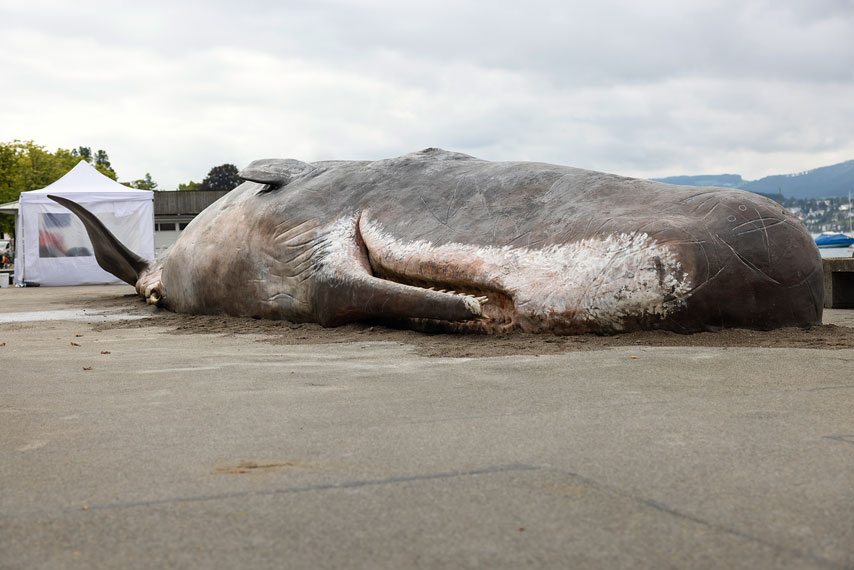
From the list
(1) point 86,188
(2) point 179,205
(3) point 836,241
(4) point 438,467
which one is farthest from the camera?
(3) point 836,241

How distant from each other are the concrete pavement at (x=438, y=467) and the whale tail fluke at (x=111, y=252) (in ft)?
25.5

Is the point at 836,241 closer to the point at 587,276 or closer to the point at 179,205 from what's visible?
the point at 179,205

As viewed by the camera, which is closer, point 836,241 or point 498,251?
point 498,251

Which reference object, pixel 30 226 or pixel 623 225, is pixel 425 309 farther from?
pixel 30 226

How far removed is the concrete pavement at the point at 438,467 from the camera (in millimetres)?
2053

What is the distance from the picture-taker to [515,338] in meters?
6.35

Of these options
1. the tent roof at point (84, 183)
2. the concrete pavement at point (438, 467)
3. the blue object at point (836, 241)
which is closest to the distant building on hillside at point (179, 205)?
the tent roof at point (84, 183)

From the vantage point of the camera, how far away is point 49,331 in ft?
27.4

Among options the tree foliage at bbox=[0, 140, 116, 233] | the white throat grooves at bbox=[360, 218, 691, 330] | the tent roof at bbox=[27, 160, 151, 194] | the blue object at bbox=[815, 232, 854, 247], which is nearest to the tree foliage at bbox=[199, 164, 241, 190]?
the tree foliage at bbox=[0, 140, 116, 233]

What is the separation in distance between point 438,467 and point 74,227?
20.9 metres

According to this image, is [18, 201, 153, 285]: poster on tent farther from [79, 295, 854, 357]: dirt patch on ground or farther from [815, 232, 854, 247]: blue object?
[815, 232, 854, 247]: blue object

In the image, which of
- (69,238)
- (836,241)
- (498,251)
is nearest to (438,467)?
(498,251)

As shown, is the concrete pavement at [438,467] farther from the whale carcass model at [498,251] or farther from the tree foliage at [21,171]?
the tree foliage at [21,171]

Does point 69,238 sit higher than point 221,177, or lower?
lower
